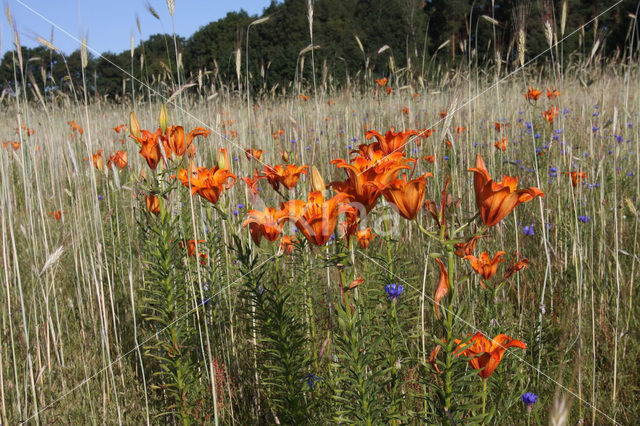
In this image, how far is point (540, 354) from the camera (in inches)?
60.7

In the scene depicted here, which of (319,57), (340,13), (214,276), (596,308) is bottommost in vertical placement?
(596,308)

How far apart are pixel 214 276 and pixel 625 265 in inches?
80.7

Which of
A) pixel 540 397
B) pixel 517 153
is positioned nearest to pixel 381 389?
pixel 540 397

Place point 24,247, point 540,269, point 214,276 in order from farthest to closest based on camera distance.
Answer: point 24,247 < point 540,269 < point 214,276

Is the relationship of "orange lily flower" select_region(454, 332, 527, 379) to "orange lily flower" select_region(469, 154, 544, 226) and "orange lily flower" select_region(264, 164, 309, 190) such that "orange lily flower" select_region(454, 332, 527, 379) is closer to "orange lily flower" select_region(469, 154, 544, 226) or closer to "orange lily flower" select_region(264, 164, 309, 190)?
"orange lily flower" select_region(469, 154, 544, 226)

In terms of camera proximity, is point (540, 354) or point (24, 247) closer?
point (540, 354)

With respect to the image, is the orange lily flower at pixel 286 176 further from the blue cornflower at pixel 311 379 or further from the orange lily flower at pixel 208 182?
the blue cornflower at pixel 311 379

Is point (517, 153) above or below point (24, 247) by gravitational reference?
above

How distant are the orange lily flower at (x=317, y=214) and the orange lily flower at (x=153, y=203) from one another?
73 cm

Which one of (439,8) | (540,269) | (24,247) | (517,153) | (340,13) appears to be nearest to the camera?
(540,269)

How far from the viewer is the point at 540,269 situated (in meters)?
2.15

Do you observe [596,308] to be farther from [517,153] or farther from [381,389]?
[517,153]

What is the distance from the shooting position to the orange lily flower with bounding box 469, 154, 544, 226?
2.67 feet

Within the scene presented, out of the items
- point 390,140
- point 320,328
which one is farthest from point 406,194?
point 320,328
